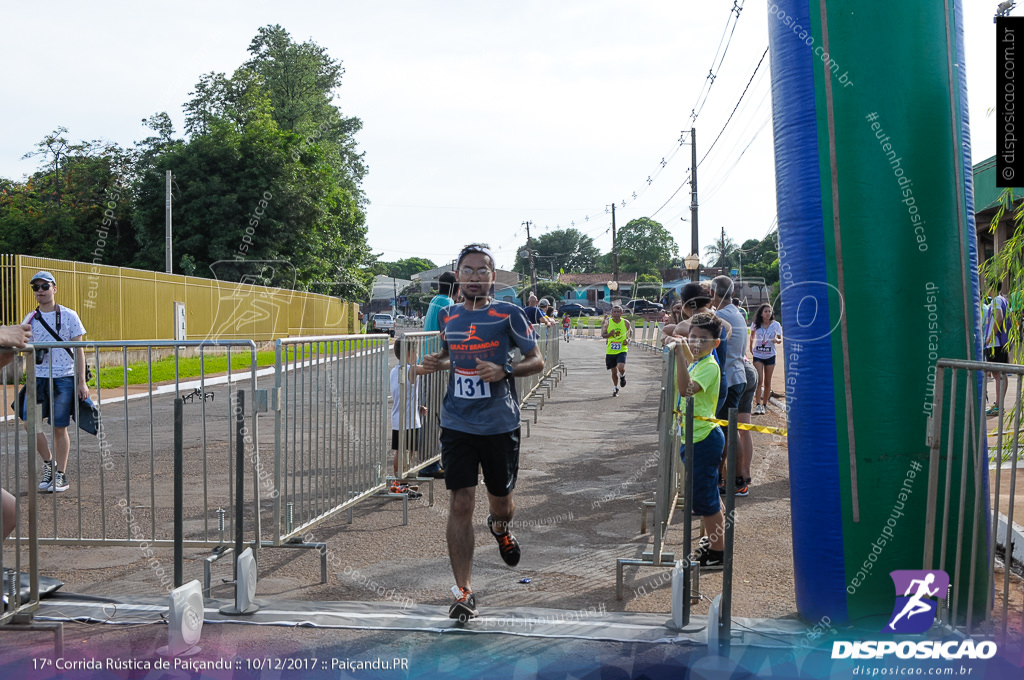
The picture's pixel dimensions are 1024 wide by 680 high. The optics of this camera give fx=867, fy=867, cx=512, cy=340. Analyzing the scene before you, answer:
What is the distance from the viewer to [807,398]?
15.1ft

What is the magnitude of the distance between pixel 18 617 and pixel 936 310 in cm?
477

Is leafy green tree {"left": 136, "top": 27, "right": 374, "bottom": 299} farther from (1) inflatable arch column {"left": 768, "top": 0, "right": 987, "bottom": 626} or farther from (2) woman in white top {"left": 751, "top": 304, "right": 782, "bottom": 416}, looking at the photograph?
(1) inflatable arch column {"left": 768, "top": 0, "right": 987, "bottom": 626}

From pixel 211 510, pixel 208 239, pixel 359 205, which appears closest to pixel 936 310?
pixel 211 510

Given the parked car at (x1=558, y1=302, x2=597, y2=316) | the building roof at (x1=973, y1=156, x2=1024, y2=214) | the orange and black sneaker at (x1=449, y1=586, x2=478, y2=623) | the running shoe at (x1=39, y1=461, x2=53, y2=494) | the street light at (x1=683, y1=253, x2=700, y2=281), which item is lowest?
the orange and black sneaker at (x1=449, y1=586, x2=478, y2=623)

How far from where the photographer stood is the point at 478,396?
15.4ft

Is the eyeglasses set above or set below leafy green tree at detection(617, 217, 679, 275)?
below

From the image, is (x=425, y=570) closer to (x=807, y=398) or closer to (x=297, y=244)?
(x=807, y=398)

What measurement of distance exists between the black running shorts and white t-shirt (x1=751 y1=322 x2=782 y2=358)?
9245 millimetres

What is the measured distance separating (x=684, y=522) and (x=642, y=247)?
123 m

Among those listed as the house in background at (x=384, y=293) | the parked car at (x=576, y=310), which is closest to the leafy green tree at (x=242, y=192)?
the parked car at (x=576, y=310)

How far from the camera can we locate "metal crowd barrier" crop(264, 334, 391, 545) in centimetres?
544

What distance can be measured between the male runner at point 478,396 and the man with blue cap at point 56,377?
10.4 ft

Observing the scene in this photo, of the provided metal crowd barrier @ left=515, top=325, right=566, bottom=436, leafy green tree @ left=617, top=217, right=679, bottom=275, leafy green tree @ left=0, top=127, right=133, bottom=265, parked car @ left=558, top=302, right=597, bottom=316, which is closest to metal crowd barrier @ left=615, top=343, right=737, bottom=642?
metal crowd barrier @ left=515, top=325, right=566, bottom=436

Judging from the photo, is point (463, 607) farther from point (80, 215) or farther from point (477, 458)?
point (80, 215)
